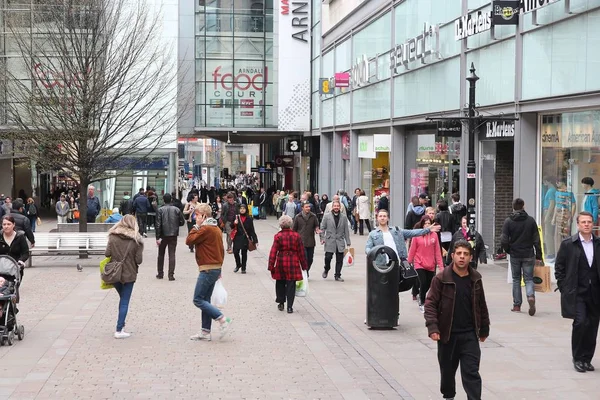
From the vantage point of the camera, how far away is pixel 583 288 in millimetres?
9977

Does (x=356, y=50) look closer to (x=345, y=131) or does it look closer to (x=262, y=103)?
(x=345, y=131)

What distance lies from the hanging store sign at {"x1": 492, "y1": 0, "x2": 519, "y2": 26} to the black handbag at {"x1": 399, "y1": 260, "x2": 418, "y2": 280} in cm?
770

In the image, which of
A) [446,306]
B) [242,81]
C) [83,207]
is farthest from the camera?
[242,81]

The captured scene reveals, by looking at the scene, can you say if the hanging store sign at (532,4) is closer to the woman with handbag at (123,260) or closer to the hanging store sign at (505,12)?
the hanging store sign at (505,12)

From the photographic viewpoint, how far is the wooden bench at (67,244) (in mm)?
22328

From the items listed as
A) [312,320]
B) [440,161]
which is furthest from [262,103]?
[312,320]

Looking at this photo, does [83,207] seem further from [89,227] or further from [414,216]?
[414,216]

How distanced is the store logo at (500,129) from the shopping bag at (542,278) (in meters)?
6.87

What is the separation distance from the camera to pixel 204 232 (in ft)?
39.5

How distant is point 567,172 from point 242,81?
98.2 feet

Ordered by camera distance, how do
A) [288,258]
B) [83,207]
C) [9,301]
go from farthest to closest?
[83,207] → [288,258] → [9,301]

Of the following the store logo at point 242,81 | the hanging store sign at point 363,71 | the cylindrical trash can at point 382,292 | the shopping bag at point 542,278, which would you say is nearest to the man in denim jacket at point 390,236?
the cylindrical trash can at point 382,292

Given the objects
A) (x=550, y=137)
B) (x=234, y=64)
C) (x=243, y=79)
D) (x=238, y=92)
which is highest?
(x=234, y=64)

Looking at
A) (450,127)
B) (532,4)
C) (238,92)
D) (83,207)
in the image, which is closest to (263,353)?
(532,4)
